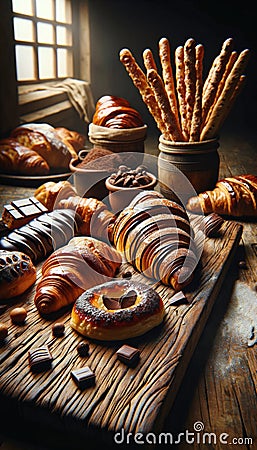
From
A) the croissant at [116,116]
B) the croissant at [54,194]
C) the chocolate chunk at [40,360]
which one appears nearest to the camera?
the chocolate chunk at [40,360]

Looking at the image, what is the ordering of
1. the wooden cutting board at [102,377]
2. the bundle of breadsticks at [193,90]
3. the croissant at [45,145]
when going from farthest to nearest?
the croissant at [45,145] < the bundle of breadsticks at [193,90] < the wooden cutting board at [102,377]

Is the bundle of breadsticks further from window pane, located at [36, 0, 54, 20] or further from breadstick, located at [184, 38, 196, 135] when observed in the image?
window pane, located at [36, 0, 54, 20]

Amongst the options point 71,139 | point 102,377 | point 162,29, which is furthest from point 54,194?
point 162,29

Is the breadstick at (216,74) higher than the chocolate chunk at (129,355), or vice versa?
the breadstick at (216,74)

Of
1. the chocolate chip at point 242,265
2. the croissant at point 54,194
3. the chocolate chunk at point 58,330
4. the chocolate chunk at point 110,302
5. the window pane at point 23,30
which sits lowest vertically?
the chocolate chip at point 242,265

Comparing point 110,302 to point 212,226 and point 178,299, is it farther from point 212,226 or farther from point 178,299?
point 212,226

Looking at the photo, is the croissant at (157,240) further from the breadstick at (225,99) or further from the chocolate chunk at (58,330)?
the breadstick at (225,99)

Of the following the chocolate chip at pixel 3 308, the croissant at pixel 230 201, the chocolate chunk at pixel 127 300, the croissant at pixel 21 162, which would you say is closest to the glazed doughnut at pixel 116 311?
the chocolate chunk at pixel 127 300

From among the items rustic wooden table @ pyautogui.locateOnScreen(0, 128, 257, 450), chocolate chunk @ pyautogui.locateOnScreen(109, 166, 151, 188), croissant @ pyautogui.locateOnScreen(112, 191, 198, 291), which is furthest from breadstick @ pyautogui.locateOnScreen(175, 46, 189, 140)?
rustic wooden table @ pyautogui.locateOnScreen(0, 128, 257, 450)
